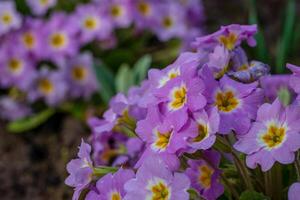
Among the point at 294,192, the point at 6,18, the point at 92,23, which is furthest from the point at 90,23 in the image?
the point at 294,192

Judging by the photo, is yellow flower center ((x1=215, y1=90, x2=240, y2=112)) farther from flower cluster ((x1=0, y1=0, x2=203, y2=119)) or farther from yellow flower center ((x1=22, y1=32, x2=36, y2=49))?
yellow flower center ((x1=22, y1=32, x2=36, y2=49))

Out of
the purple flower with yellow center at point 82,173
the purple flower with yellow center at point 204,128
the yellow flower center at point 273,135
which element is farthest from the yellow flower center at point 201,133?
the purple flower with yellow center at point 82,173

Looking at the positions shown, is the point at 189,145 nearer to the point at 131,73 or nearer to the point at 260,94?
the point at 260,94

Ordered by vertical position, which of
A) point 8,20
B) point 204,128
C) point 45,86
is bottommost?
point 45,86

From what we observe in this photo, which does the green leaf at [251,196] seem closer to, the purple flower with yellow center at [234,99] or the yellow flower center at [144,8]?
the purple flower with yellow center at [234,99]

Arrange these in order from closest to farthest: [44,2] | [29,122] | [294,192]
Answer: [294,192] < [29,122] < [44,2]

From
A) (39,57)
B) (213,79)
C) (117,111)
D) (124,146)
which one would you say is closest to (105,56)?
(39,57)

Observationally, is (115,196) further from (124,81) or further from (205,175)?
(124,81)
